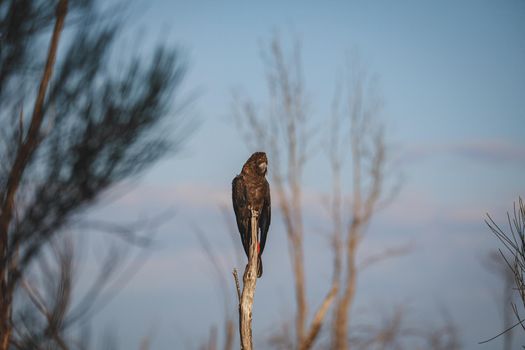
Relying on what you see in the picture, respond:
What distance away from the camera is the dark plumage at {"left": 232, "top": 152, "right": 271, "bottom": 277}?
4820mm

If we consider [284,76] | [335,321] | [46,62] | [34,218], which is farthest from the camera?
[284,76]

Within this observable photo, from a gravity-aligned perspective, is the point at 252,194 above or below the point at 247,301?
above

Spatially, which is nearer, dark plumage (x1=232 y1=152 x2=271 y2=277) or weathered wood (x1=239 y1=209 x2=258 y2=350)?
weathered wood (x1=239 y1=209 x2=258 y2=350)

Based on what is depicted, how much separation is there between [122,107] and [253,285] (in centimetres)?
161

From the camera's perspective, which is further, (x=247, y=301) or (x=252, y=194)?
(x=252, y=194)

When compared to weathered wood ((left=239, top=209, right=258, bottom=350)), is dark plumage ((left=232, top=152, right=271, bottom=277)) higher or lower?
higher

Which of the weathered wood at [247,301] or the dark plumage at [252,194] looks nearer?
the weathered wood at [247,301]

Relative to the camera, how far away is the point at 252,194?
15.8 feet

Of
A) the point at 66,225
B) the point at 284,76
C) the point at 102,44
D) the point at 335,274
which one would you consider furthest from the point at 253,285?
the point at 284,76

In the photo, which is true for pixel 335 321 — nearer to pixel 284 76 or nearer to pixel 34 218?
pixel 284 76

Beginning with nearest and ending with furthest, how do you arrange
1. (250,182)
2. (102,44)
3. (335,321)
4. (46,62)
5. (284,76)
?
(46,62) → (102,44) → (250,182) → (335,321) → (284,76)

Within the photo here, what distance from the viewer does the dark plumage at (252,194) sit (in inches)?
190

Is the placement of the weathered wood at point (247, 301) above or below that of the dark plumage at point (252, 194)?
below

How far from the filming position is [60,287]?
3.00 meters
